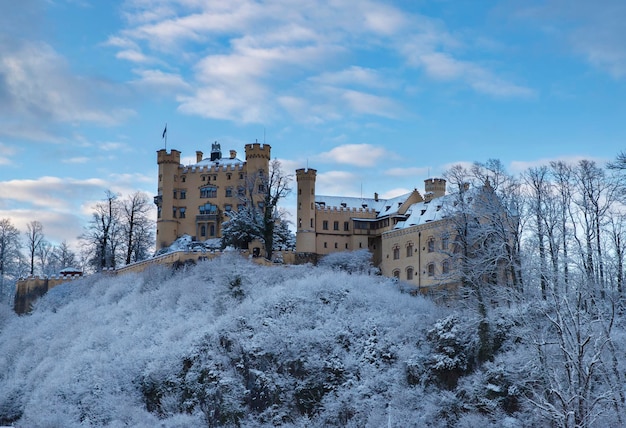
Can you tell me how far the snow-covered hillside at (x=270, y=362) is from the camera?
37.8 m

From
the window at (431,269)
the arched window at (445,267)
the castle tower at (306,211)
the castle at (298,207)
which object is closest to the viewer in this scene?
the arched window at (445,267)

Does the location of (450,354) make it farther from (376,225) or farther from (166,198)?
(166,198)

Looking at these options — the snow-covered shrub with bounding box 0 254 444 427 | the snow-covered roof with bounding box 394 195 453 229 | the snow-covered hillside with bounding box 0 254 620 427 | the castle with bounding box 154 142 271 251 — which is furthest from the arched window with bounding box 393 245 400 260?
the castle with bounding box 154 142 271 251

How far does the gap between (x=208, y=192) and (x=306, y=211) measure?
10.1m

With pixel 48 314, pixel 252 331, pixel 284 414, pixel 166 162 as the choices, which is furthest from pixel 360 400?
pixel 166 162

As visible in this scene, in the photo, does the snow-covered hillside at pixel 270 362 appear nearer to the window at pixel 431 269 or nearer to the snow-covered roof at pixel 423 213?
the window at pixel 431 269

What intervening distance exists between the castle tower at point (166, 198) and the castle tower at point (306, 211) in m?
12.5

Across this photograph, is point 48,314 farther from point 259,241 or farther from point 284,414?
point 284,414

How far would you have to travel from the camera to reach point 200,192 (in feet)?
243

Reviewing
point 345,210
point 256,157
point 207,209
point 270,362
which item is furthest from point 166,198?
point 270,362

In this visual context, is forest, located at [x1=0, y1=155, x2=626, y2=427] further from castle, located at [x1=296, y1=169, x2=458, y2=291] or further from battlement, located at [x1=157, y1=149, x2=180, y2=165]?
battlement, located at [x1=157, y1=149, x2=180, y2=165]

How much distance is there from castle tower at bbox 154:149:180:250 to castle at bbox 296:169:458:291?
41.0 feet

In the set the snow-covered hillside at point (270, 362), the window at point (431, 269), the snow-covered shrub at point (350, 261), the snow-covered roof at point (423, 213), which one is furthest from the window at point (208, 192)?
the window at point (431, 269)

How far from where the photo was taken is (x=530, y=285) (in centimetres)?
3628
